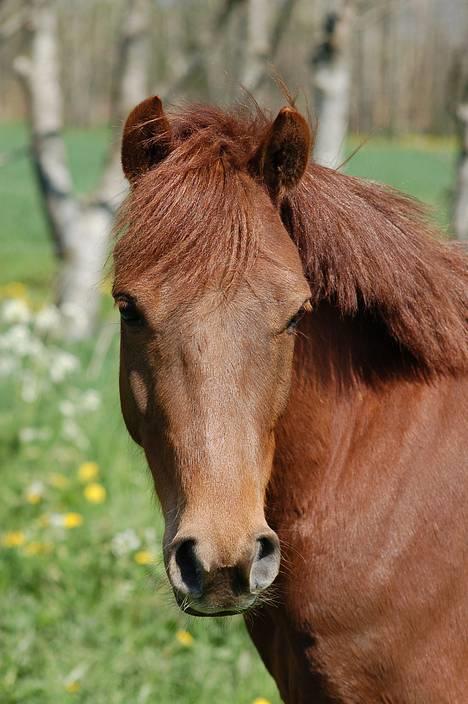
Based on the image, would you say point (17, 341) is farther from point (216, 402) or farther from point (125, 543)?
point (216, 402)

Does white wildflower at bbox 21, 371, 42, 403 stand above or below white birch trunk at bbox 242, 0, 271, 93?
below

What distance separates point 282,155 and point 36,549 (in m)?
2.78

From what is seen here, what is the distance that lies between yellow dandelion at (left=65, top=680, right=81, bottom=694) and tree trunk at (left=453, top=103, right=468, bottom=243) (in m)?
3.21

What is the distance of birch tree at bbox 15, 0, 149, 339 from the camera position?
26.5 ft

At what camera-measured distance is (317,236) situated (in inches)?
93.7

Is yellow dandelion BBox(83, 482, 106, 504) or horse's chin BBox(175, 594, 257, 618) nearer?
horse's chin BBox(175, 594, 257, 618)

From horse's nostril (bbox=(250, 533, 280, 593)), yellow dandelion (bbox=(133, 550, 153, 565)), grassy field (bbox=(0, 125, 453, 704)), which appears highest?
horse's nostril (bbox=(250, 533, 280, 593))

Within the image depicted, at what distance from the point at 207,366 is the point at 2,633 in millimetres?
2482

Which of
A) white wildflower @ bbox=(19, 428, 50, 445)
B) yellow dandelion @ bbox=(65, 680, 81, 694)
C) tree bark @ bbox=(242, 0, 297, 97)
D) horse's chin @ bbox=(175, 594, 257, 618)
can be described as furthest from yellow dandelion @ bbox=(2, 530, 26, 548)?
tree bark @ bbox=(242, 0, 297, 97)

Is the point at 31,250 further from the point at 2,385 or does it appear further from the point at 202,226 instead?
the point at 202,226

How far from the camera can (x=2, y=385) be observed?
20.0ft

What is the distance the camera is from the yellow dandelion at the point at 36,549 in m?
4.46

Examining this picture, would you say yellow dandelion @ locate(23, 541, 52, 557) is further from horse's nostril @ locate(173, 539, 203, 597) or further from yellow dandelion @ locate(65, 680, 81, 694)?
horse's nostril @ locate(173, 539, 203, 597)

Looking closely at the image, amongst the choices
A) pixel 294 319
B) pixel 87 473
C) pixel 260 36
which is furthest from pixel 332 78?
pixel 260 36
